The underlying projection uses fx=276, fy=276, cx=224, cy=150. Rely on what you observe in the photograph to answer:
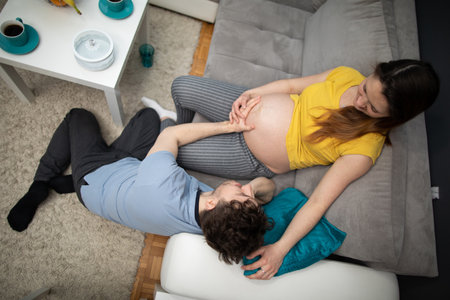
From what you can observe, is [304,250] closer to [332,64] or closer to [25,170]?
[332,64]

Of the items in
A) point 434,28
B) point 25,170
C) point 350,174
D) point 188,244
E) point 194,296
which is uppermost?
point 434,28

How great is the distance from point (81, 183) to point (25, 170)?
550 millimetres

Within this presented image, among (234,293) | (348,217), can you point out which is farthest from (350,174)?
(234,293)

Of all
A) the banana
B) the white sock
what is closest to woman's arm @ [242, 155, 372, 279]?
the white sock

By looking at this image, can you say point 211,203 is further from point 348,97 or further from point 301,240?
point 348,97

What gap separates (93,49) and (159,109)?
0.53m

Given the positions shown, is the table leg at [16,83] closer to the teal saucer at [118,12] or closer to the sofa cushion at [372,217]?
the teal saucer at [118,12]

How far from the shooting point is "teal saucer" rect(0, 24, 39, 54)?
1.20m

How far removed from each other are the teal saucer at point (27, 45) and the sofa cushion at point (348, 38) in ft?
4.47

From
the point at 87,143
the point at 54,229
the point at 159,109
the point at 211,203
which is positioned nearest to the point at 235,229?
the point at 211,203

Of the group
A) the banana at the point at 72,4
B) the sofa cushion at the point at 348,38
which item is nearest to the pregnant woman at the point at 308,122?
the sofa cushion at the point at 348,38

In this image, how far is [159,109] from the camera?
5.58ft

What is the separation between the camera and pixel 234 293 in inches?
39.4

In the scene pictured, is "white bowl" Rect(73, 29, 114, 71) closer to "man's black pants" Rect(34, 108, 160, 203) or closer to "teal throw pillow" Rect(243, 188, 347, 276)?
"man's black pants" Rect(34, 108, 160, 203)
